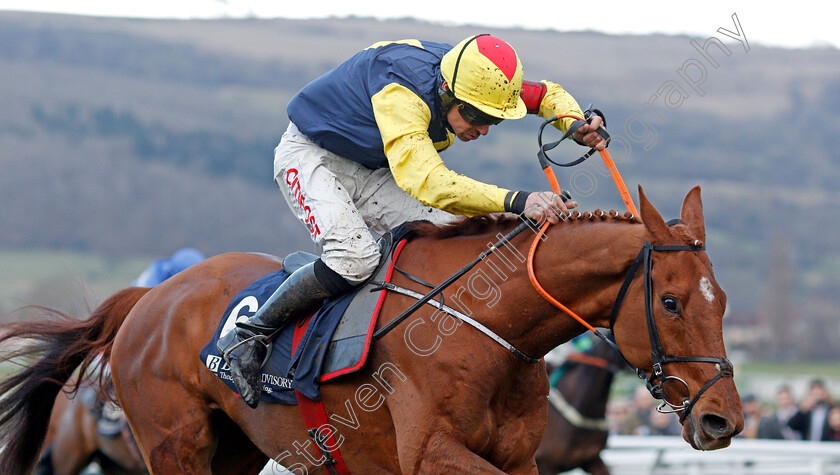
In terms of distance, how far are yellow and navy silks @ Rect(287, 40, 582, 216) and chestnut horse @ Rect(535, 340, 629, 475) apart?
428 centimetres

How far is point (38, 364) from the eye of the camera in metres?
5.18

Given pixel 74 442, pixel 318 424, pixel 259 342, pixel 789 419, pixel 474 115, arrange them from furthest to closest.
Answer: pixel 789 419 < pixel 74 442 < pixel 259 342 < pixel 318 424 < pixel 474 115

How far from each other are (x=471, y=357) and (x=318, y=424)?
816 millimetres

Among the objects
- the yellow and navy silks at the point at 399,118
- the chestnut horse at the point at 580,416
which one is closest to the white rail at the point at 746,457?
the chestnut horse at the point at 580,416

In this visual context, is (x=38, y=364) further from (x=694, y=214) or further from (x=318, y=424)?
(x=694, y=214)

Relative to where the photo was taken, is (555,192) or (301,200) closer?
(555,192)

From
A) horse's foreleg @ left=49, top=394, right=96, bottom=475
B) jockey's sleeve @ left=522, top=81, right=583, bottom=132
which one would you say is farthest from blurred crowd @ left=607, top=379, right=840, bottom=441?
jockey's sleeve @ left=522, top=81, right=583, bottom=132

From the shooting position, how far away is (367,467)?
3891mm

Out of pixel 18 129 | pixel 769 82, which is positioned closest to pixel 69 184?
pixel 18 129

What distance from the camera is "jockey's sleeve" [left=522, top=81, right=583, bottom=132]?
13.8 ft

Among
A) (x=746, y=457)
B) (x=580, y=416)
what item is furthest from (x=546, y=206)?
(x=746, y=457)

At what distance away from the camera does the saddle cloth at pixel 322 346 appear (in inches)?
148

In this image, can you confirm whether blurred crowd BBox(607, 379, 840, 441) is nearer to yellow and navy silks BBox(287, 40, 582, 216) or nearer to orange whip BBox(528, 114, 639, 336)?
orange whip BBox(528, 114, 639, 336)

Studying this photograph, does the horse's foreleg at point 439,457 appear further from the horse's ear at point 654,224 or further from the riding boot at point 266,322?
the horse's ear at point 654,224
